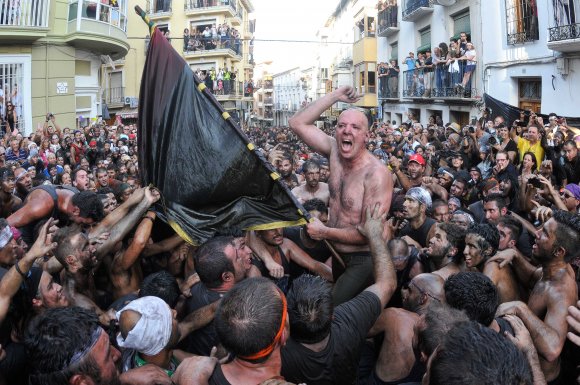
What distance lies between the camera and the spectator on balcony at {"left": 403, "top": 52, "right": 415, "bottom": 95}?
2097 centimetres

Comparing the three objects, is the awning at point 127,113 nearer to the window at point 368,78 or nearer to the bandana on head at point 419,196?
the window at point 368,78

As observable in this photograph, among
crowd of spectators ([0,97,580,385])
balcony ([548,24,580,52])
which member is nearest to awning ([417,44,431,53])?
balcony ([548,24,580,52])

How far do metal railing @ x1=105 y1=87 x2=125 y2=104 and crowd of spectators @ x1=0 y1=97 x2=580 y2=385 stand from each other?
23.7 m

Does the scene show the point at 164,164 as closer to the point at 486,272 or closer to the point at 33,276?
the point at 33,276

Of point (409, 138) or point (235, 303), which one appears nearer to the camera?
point (235, 303)

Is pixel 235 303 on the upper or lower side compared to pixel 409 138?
lower

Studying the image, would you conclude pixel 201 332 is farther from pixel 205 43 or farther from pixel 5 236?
Result: pixel 205 43

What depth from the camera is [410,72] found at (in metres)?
21.7

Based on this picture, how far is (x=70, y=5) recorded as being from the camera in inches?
A: 682

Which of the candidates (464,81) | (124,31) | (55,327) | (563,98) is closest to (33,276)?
(55,327)

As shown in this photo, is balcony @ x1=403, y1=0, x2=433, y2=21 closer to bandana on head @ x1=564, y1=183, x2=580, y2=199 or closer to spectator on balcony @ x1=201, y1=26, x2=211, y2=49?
spectator on balcony @ x1=201, y1=26, x2=211, y2=49

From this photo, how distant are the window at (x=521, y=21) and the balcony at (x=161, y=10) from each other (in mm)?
24443

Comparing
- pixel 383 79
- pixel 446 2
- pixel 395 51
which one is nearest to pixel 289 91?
pixel 395 51

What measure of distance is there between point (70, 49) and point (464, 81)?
13.0 metres
